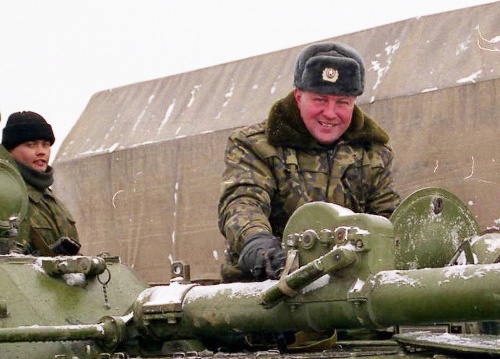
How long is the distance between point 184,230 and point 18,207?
551cm

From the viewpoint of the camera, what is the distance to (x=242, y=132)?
21.4ft

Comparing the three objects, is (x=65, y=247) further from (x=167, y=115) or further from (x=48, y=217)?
(x=167, y=115)

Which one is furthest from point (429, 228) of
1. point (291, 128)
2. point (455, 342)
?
point (455, 342)

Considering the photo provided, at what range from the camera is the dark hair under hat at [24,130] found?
29.8ft

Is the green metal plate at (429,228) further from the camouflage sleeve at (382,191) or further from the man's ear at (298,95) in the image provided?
the man's ear at (298,95)

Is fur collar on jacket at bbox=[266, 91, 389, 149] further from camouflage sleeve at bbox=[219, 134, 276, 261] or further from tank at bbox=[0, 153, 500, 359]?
tank at bbox=[0, 153, 500, 359]

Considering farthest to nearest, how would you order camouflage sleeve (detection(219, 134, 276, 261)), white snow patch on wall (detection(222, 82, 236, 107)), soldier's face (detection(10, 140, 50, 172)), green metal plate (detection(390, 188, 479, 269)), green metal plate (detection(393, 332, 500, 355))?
white snow patch on wall (detection(222, 82, 236, 107)) → soldier's face (detection(10, 140, 50, 172)) → camouflage sleeve (detection(219, 134, 276, 261)) → green metal plate (detection(390, 188, 479, 269)) → green metal plate (detection(393, 332, 500, 355))

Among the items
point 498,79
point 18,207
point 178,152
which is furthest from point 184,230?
point 18,207

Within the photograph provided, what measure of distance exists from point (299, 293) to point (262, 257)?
345mm

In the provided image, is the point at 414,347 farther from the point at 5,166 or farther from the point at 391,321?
the point at 5,166

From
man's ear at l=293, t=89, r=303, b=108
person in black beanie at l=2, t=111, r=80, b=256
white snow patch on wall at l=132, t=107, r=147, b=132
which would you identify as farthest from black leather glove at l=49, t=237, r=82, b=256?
white snow patch on wall at l=132, t=107, r=147, b=132

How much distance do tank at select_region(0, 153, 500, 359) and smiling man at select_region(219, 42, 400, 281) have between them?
50cm

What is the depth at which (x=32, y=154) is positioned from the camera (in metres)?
9.02

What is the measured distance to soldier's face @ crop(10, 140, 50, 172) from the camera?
9.00 metres
